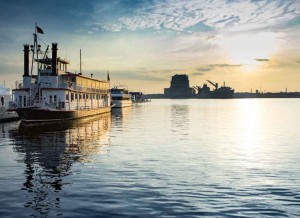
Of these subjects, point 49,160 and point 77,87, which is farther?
point 77,87

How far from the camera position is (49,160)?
2341cm

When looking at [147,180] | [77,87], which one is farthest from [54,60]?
[147,180]

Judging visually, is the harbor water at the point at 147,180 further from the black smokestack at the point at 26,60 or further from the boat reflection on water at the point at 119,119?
the black smokestack at the point at 26,60

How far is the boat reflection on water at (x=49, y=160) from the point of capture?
1452cm

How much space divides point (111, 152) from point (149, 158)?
154 inches

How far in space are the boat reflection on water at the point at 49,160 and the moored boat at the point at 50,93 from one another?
15.7 metres

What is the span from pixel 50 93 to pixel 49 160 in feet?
125

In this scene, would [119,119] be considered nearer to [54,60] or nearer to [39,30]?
[54,60]

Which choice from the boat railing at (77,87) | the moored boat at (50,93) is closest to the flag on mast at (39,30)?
the moored boat at (50,93)

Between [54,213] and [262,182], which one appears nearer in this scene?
[54,213]

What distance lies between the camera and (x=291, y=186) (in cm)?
1722

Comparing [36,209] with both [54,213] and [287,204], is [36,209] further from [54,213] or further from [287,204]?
[287,204]

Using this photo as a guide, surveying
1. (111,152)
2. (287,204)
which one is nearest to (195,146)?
(111,152)

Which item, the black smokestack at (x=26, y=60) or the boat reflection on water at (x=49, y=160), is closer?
the boat reflection on water at (x=49, y=160)
